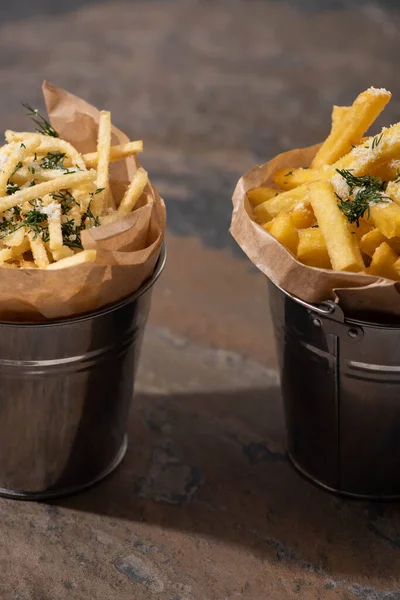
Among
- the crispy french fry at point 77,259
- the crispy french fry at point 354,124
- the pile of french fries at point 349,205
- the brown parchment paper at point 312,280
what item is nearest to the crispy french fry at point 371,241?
the pile of french fries at point 349,205

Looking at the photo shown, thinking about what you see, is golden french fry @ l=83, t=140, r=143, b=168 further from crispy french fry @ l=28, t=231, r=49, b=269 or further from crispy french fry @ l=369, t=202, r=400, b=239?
crispy french fry @ l=369, t=202, r=400, b=239

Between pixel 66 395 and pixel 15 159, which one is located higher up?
pixel 15 159

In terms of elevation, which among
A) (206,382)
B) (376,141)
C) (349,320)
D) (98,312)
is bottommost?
(206,382)

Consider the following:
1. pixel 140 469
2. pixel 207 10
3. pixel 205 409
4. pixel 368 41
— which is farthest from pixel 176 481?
pixel 207 10

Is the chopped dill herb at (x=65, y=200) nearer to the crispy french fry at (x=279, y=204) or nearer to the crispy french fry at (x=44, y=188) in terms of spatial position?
the crispy french fry at (x=44, y=188)

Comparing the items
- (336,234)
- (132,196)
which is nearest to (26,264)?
(132,196)

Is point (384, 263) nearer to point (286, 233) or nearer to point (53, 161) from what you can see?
point (286, 233)

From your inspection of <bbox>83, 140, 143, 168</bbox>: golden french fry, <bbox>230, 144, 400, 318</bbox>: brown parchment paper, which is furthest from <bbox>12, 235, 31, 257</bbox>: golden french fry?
<bbox>230, 144, 400, 318</bbox>: brown parchment paper
